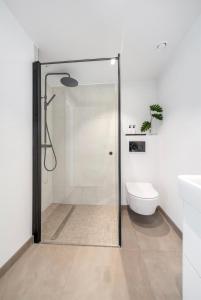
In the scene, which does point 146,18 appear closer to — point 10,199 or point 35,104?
point 35,104

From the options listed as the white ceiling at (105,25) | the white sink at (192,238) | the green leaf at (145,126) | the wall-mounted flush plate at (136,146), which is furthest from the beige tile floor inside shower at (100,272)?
the white ceiling at (105,25)

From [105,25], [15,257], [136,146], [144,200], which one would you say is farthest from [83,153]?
[105,25]

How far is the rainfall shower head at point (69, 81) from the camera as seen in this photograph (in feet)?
7.15

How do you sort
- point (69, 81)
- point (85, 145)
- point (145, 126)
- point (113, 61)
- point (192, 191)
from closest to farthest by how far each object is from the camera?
point (192, 191) → point (113, 61) → point (69, 81) → point (85, 145) → point (145, 126)

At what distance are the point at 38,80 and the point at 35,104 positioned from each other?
0.91 ft

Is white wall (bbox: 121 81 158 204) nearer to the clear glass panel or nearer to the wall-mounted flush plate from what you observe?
the wall-mounted flush plate

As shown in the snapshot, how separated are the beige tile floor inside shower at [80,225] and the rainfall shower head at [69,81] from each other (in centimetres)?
181

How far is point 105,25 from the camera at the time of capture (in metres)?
1.55

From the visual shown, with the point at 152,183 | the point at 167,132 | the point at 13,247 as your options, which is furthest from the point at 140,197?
the point at 13,247

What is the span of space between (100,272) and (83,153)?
148 centimetres

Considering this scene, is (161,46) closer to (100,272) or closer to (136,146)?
(136,146)

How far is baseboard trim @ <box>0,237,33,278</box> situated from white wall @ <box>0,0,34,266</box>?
0.14 ft


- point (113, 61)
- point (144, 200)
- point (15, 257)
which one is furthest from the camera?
point (144, 200)

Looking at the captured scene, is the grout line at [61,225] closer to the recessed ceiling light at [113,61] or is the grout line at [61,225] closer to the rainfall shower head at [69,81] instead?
the rainfall shower head at [69,81]
